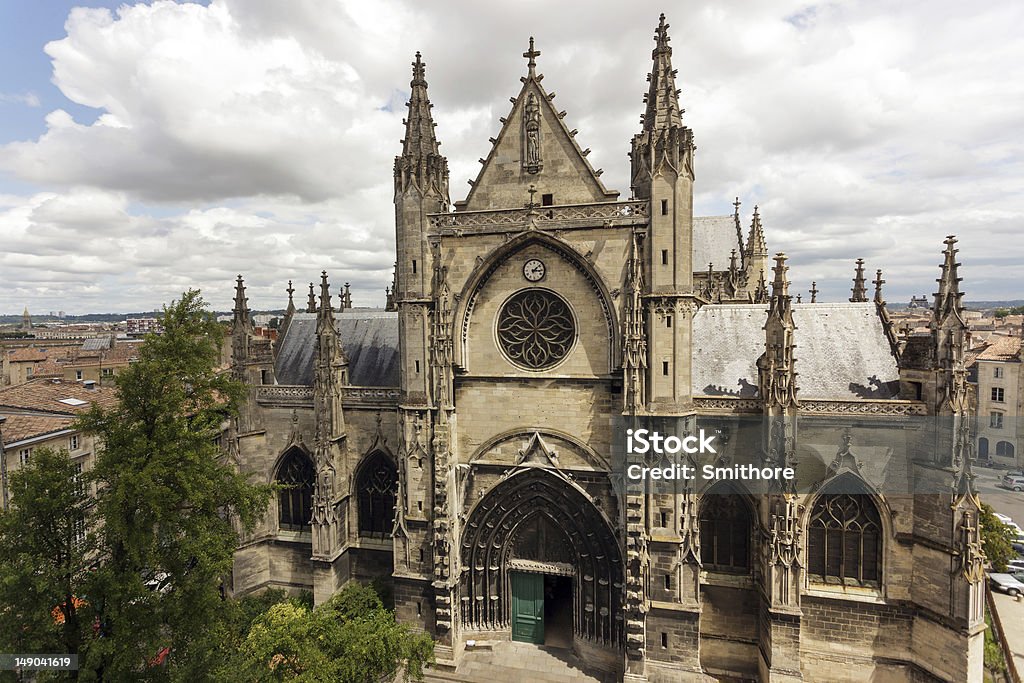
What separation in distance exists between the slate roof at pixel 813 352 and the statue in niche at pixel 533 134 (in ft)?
36.2

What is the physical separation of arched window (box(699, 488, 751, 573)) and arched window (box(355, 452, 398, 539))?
14667 millimetres

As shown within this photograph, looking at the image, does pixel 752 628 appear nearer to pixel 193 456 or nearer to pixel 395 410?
pixel 395 410

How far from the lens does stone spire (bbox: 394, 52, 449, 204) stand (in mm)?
22672

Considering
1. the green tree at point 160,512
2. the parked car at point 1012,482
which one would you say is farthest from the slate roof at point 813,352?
the parked car at point 1012,482

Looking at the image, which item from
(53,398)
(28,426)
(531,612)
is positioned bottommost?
(531,612)

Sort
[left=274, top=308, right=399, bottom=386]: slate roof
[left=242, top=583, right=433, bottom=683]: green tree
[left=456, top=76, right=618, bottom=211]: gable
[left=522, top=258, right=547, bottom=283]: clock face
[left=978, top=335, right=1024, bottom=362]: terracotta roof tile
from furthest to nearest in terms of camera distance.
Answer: [left=978, top=335, right=1024, bottom=362]: terracotta roof tile
[left=274, top=308, right=399, bottom=386]: slate roof
[left=522, top=258, right=547, bottom=283]: clock face
[left=456, top=76, right=618, bottom=211]: gable
[left=242, top=583, right=433, bottom=683]: green tree

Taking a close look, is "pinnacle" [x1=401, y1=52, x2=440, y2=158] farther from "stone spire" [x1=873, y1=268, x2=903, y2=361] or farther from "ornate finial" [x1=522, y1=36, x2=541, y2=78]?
"stone spire" [x1=873, y1=268, x2=903, y2=361]

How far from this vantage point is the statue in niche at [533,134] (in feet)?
71.6

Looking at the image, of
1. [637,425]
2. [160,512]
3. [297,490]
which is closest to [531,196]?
[637,425]

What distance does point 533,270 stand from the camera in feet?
72.4

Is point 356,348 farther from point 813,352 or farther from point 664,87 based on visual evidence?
point 813,352

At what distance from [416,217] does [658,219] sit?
10.4 meters

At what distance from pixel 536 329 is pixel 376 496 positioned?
1214 cm

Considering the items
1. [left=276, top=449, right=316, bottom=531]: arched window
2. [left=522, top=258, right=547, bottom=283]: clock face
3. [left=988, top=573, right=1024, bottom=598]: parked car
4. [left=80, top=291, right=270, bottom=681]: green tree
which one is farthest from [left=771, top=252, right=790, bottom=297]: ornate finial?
[left=988, top=573, right=1024, bottom=598]: parked car
